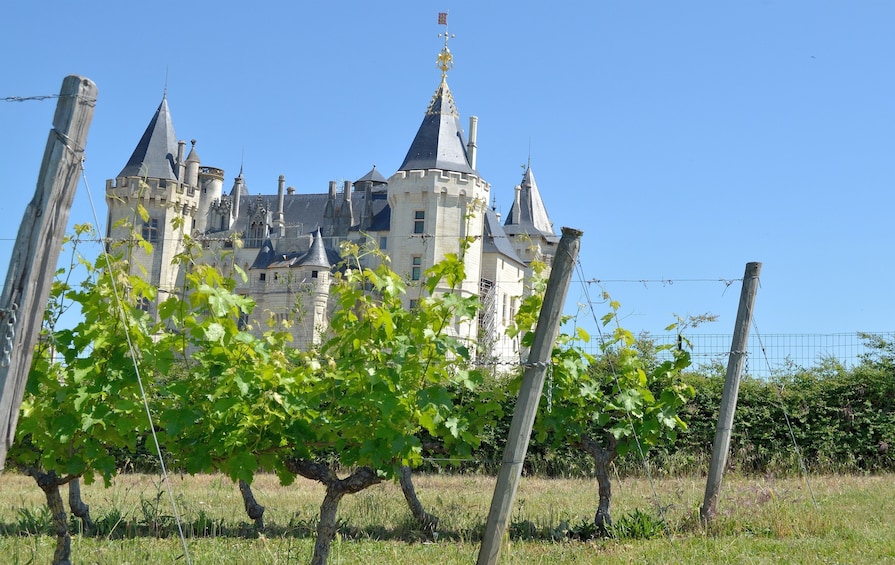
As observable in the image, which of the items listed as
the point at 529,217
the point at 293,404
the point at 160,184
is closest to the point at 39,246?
the point at 293,404

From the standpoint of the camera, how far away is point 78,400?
6145 millimetres

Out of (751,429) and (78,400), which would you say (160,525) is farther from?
(751,429)

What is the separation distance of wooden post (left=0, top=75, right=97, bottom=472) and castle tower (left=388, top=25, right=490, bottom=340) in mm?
38311

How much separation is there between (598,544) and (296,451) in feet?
7.67

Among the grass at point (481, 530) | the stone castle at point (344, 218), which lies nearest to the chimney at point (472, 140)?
the stone castle at point (344, 218)

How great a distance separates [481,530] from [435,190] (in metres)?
36.6

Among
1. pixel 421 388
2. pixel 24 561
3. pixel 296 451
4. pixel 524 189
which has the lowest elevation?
pixel 24 561

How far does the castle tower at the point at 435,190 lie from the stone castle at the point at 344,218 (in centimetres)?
6

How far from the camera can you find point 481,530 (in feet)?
26.0

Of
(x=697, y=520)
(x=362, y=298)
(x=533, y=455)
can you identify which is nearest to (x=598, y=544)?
(x=697, y=520)

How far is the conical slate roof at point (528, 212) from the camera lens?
182 feet

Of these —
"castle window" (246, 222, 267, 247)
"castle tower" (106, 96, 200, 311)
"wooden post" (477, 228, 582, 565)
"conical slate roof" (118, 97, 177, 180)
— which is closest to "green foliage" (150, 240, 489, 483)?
"wooden post" (477, 228, 582, 565)

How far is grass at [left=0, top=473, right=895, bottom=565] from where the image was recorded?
6.50 m

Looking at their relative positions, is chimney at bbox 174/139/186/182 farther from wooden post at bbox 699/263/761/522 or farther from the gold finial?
wooden post at bbox 699/263/761/522
